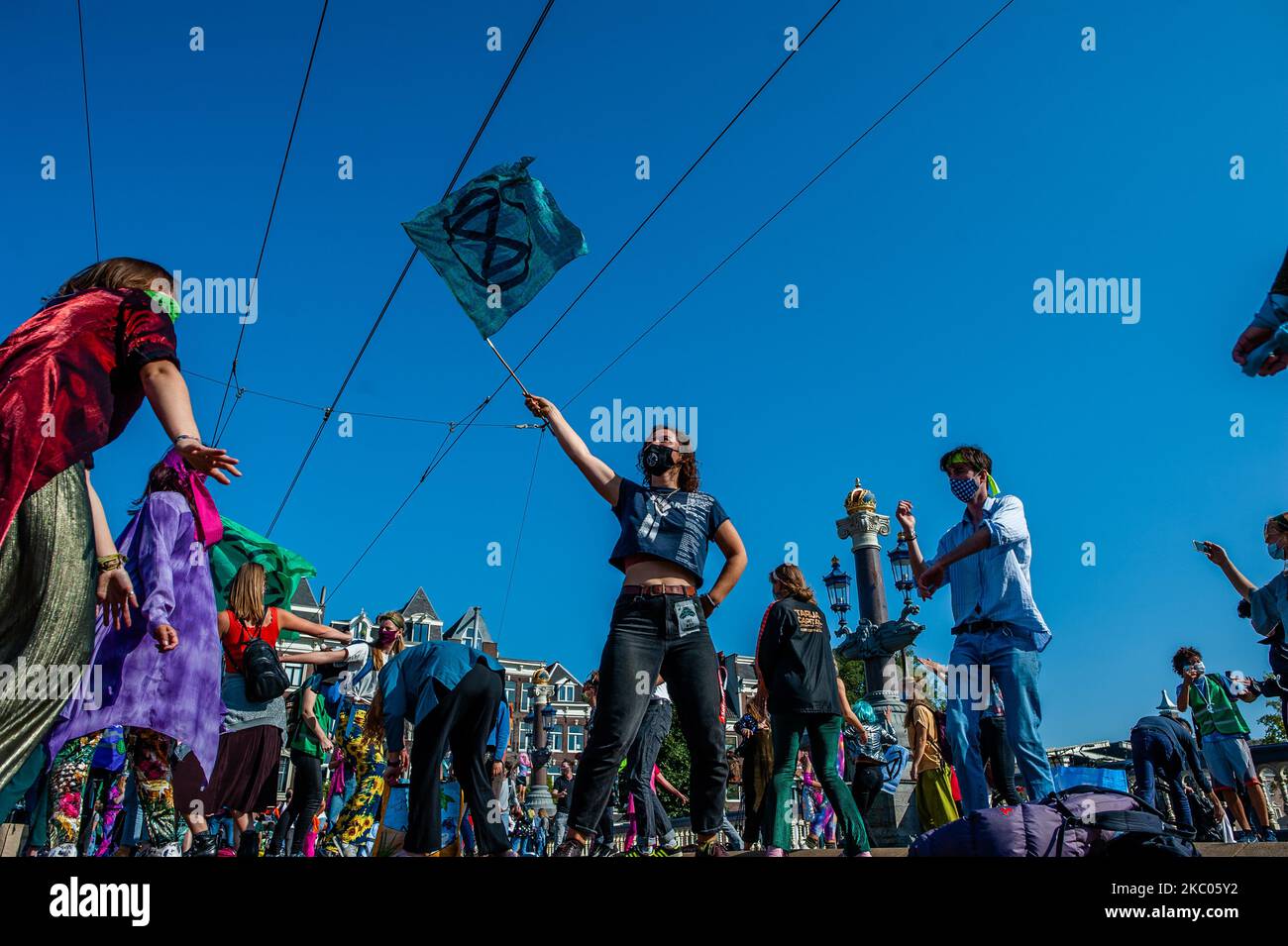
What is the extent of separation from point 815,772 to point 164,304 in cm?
418

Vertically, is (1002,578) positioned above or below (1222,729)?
above

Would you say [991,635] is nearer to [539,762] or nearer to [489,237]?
[489,237]

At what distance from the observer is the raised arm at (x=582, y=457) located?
448cm

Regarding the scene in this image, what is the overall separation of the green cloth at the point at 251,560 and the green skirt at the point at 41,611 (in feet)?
13.4

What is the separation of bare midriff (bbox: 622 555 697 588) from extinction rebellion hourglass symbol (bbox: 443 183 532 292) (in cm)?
287

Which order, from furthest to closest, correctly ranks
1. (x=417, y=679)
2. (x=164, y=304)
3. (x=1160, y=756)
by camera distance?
1. (x=1160, y=756)
2. (x=417, y=679)
3. (x=164, y=304)

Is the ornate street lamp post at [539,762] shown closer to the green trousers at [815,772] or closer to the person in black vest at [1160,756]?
the person in black vest at [1160,756]

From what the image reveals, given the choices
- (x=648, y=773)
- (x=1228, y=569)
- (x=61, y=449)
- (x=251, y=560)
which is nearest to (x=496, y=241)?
(x=251, y=560)

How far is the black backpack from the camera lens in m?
5.88

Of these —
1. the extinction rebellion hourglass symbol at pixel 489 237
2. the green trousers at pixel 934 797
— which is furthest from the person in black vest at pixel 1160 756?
the extinction rebellion hourglass symbol at pixel 489 237

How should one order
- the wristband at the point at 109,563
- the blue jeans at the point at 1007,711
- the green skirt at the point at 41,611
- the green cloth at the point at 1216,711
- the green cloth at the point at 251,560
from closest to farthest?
1. the green skirt at the point at 41,611
2. the wristband at the point at 109,563
3. the blue jeans at the point at 1007,711
4. the green cloth at the point at 251,560
5. the green cloth at the point at 1216,711

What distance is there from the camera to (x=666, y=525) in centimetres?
432
